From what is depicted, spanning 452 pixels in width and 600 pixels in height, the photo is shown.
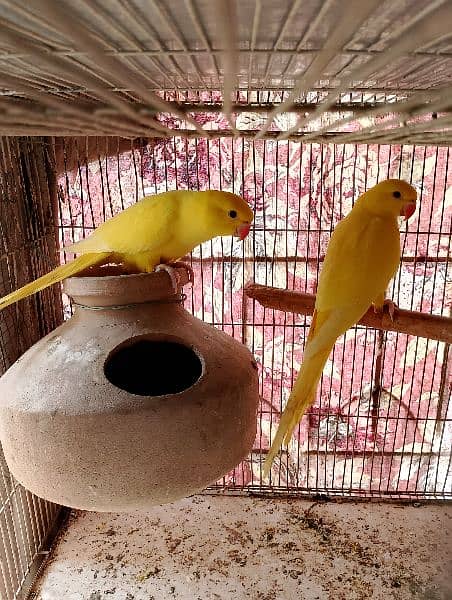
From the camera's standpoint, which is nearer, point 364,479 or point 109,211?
point 109,211

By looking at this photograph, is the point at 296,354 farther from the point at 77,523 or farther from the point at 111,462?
the point at 111,462

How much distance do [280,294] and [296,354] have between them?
0.86 m

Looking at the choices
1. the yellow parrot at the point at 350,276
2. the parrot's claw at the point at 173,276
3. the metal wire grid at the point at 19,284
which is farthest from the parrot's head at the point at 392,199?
the metal wire grid at the point at 19,284

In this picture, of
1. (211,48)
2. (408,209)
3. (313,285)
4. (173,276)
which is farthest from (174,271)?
(313,285)

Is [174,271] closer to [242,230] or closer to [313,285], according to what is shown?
[242,230]

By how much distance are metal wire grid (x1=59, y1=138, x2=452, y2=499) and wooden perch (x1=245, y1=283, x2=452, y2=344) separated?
20.2 inches

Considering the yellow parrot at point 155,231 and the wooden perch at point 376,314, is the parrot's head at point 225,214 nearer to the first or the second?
the yellow parrot at point 155,231

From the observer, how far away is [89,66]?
0.58 meters

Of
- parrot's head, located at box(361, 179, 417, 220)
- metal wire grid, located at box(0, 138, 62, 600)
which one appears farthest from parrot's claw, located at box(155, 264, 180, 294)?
metal wire grid, located at box(0, 138, 62, 600)

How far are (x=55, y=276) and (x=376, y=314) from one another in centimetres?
68

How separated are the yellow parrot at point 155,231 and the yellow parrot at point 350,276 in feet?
0.68

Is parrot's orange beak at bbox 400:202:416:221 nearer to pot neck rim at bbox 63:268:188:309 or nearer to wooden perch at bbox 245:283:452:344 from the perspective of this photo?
wooden perch at bbox 245:283:452:344

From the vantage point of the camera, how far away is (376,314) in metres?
1.16

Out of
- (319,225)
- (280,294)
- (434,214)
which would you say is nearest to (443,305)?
(434,214)
